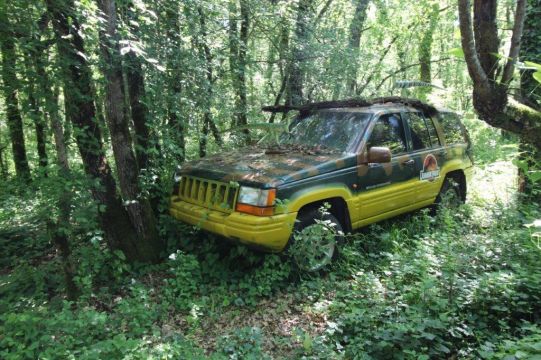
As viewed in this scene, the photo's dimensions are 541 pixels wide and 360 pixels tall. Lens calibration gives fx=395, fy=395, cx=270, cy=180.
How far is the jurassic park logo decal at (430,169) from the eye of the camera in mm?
5738

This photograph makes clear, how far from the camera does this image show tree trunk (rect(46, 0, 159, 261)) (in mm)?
3579

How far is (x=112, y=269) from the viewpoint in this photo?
4469 millimetres

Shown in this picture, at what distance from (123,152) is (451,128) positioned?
509 centimetres

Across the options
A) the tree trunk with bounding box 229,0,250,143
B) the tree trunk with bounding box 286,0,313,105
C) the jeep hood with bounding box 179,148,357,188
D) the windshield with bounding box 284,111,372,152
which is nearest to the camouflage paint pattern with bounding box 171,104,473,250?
the jeep hood with bounding box 179,148,357,188

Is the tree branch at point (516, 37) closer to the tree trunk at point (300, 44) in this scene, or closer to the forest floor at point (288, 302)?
the forest floor at point (288, 302)

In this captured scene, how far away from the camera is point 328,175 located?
4469 mm

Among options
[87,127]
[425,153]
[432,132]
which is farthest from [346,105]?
[87,127]

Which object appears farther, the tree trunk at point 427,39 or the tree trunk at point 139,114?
the tree trunk at point 427,39

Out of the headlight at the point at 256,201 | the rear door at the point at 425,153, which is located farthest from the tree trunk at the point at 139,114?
the rear door at the point at 425,153

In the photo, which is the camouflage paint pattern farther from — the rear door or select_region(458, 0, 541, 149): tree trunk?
select_region(458, 0, 541, 149): tree trunk

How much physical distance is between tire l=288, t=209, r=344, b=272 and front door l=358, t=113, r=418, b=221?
0.66 meters

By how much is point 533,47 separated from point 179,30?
15.8 ft

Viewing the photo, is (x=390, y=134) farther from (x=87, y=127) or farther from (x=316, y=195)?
(x=87, y=127)

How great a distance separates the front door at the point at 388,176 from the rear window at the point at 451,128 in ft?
3.77
